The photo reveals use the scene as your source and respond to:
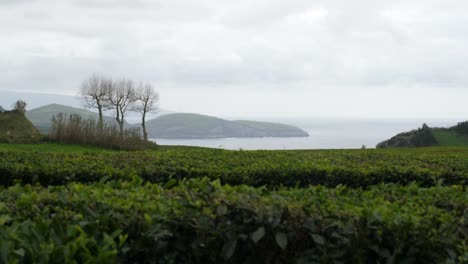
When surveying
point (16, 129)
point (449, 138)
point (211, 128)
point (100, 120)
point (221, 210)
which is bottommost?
point (221, 210)

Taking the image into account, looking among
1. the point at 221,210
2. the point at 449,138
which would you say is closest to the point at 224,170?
the point at 221,210

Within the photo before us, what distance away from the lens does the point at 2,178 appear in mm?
8750

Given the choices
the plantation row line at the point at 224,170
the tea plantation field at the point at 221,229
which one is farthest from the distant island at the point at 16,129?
the tea plantation field at the point at 221,229

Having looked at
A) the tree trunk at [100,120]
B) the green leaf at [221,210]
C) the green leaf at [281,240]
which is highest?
the tree trunk at [100,120]

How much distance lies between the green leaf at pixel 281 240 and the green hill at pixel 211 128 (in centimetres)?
6933

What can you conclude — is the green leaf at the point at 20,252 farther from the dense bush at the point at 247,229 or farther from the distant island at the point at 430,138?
the distant island at the point at 430,138

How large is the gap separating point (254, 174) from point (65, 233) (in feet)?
18.1

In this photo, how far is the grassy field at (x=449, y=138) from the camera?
4009cm

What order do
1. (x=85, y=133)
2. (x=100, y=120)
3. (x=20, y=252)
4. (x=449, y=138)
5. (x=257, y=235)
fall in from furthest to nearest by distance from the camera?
(x=449, y=138), (x=100, y=120), (x=85, y=133), (x=257, y=235), (x=20, y=252)

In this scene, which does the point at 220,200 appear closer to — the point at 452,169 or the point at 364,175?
the point at 364,175

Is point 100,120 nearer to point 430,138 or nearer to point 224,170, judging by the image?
point 224,170

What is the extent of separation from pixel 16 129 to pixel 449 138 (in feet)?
109

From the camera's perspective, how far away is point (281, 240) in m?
3.34

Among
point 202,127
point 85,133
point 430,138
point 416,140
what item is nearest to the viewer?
point 85,133
